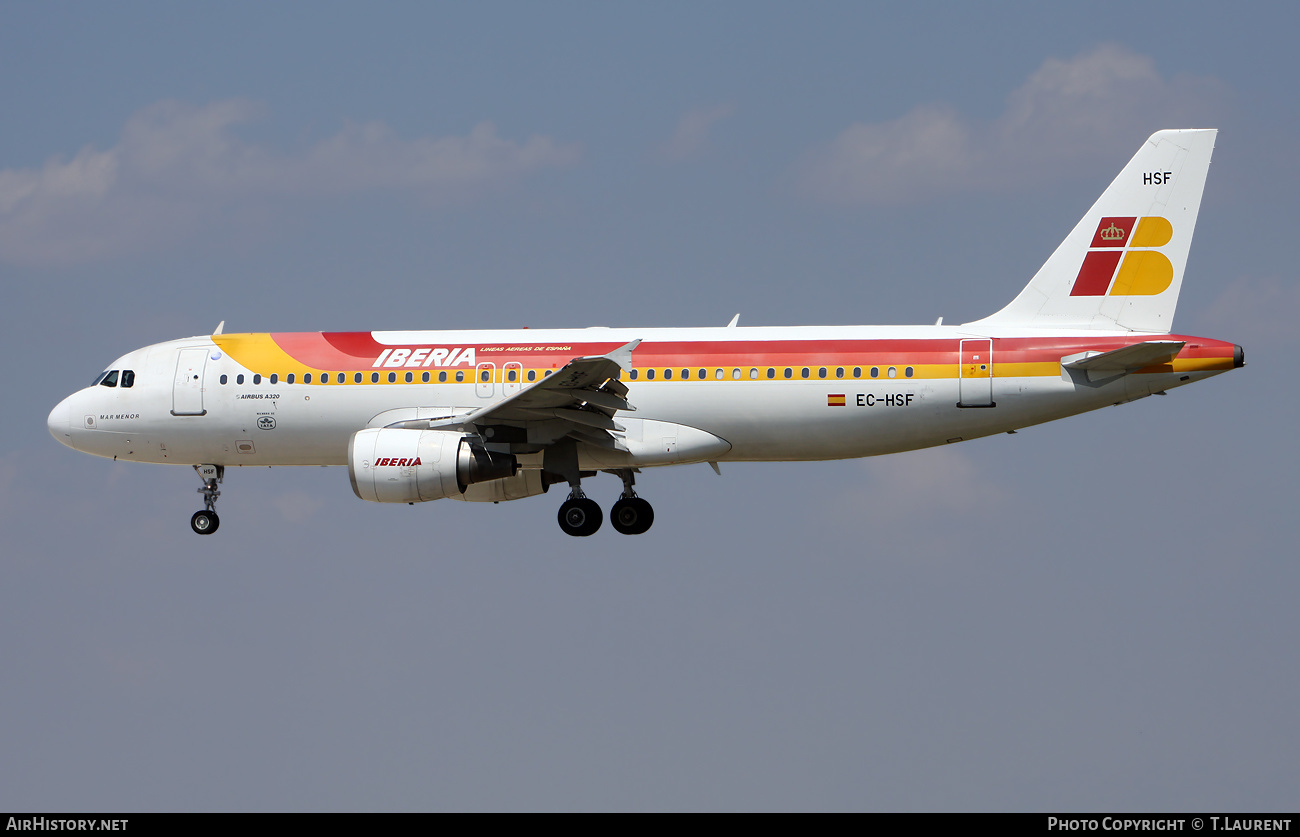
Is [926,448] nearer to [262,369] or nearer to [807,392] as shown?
[807,392]

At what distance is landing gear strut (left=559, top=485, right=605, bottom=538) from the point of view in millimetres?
31812

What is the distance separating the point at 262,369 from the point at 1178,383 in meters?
19.1

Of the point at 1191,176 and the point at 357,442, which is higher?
the point at 1191,176

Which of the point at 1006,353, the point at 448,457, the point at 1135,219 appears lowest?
the point at 448,457

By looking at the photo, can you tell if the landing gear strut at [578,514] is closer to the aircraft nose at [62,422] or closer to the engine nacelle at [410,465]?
the engine nacelle at [410,465]

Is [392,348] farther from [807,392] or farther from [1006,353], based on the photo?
[1006,353]

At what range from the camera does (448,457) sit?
2977 centimetres

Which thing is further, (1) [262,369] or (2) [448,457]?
(1) [262,369]

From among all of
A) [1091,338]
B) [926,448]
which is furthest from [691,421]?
[1091,338]

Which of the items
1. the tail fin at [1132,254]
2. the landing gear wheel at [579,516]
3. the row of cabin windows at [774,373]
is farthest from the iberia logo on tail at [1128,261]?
the landing gear wheel at [579,516]

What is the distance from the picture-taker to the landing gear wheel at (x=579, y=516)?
31812 mm

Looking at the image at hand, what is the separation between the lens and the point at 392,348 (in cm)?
3222

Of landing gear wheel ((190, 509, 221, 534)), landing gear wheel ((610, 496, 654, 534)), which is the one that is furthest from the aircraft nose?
landing gear wheel ((610, 496, 654, 534))

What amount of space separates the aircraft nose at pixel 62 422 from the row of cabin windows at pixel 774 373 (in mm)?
13075
